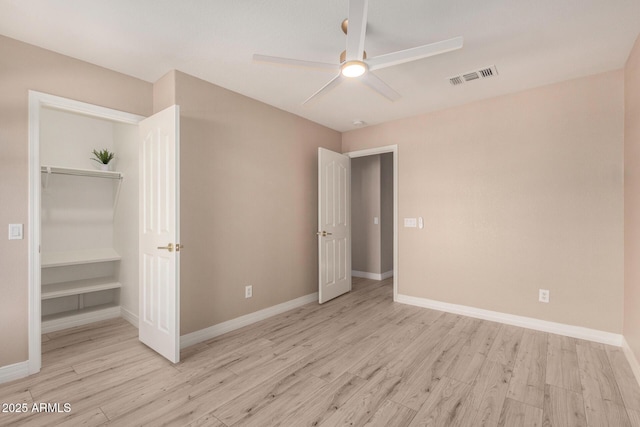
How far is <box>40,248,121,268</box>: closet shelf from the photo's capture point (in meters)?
3.22

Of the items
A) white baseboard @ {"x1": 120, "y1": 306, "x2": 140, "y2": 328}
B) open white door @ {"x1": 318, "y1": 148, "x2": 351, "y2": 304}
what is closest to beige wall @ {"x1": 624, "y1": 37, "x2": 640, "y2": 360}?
open white door @ {"x1": 318, "y1": 148, "x2": 351, "y2": 304}

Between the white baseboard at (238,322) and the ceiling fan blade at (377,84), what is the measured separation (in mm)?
2692

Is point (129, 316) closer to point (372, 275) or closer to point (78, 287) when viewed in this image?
point (78, 287)

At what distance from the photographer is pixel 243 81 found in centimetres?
300

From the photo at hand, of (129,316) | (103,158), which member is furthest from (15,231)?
(129,316)

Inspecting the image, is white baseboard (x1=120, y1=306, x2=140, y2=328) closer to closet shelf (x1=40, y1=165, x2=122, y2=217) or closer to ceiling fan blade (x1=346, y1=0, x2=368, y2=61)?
closet shelf (x1=40, y1=165, x2=122, y2=217)

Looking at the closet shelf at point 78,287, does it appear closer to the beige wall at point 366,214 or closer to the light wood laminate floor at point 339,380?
the light wood laminate floor at point 339,380

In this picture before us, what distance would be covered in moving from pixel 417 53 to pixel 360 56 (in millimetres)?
346

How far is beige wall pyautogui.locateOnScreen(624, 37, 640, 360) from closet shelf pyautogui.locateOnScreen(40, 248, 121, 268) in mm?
5118

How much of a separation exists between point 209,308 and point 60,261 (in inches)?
69.9

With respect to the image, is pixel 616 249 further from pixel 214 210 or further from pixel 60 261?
pixel 60 261

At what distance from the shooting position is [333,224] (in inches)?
172

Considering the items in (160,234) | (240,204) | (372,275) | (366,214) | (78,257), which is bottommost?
(372,275)

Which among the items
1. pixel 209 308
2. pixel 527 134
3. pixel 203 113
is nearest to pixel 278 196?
pixel 203 113
